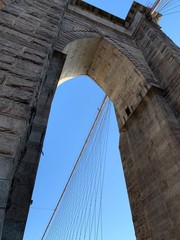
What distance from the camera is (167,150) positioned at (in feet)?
16.4

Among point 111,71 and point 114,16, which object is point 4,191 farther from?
point 114,16

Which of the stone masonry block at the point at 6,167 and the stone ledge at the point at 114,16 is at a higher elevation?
the stone ledge at the point at 114,16

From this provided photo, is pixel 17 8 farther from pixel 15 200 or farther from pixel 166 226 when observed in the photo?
pixel 166 226

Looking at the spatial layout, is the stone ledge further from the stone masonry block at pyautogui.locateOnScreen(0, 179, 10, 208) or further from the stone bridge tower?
the stone masonry block at pyautogui.locateOnScreen(0, 179, 10, 208)

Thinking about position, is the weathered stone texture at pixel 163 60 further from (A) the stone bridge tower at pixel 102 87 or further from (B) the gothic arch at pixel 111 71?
(B) the gothic arch at pixel 111 71

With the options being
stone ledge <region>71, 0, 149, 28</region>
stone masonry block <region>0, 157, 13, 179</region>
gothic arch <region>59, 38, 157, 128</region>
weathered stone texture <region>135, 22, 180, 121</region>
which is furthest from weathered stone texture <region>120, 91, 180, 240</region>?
stone ledge <region>71, 0, 149, 28</region>

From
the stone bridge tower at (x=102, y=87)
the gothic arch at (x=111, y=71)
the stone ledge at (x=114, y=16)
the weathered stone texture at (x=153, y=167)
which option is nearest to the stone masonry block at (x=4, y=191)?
the stone bridge tower at (x=102, y=87)

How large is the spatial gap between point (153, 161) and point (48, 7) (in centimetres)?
429

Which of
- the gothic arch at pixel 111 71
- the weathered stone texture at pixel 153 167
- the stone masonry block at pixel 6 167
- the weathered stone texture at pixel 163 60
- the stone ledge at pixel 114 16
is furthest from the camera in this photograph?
the stone ledge at pixel 114 16

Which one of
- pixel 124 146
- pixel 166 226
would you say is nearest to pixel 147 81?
pixel 124 146

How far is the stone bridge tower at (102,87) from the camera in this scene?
6.79 feet

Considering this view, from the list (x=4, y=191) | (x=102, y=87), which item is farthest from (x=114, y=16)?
(x=4, y=191)

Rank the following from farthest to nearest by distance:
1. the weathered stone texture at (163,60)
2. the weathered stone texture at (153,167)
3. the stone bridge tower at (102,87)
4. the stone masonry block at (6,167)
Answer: the weathered stone texture at (163,60) < the weathered stone texture at (153,167) < the stone bridge tower at (102,87) < the stone masonry block at (6,167)

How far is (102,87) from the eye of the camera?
28.6 feet
